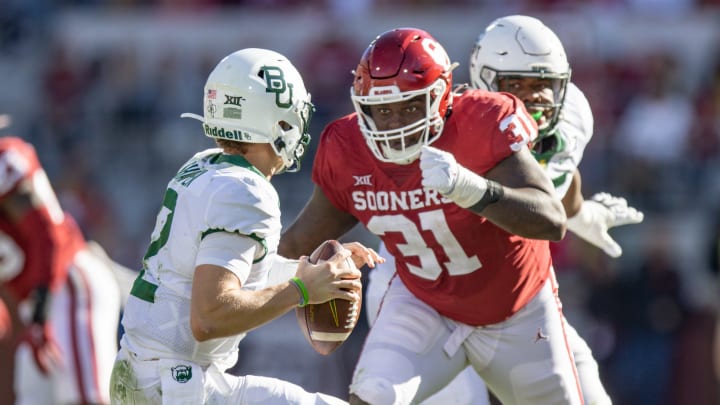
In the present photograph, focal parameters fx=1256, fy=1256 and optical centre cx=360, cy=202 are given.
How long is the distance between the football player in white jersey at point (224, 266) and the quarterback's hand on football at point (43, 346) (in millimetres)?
2241

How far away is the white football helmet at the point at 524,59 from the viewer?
5090 mm

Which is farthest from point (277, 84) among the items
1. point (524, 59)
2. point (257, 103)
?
point (524, 59)

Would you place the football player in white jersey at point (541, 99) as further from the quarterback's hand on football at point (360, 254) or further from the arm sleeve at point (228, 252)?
the arm sleeve at point (228, 252)

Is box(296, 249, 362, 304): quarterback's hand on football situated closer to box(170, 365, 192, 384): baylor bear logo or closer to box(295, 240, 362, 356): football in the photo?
box(295, 240, 362, 356): football

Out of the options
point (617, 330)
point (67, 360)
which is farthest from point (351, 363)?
point (67, 360)

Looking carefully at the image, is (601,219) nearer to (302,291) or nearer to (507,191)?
(507,191)

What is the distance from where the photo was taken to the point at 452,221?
4520mm

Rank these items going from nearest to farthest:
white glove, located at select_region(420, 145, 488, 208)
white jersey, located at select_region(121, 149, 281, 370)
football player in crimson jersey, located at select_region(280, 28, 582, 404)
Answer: white jersey, located at select_region(121, 149, 281, 370) < white glove, located at select_region(420, 145, 488, 208) < football player in crimson jersey, located at select_region(280, 28, 582, 404)

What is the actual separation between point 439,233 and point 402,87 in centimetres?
55

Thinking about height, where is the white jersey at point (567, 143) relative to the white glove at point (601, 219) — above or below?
above

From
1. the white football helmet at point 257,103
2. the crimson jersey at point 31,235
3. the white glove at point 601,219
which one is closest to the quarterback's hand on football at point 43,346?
the crimson jersey at point 31,235

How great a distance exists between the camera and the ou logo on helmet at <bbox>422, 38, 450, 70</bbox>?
452 cm

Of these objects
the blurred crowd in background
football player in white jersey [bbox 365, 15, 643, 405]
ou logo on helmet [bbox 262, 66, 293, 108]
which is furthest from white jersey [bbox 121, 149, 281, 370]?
the blurred crowd in background

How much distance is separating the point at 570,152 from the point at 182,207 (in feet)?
6.28
